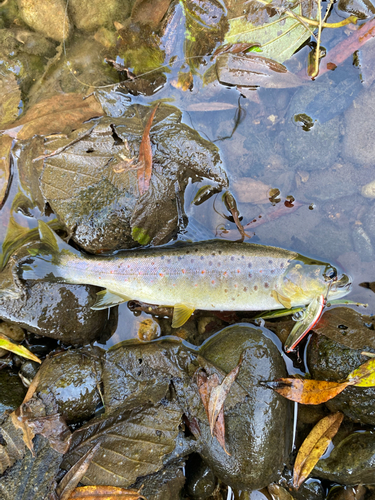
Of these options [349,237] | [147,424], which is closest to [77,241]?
[147,424]

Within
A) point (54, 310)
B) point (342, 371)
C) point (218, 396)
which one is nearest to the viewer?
point (218, 396)

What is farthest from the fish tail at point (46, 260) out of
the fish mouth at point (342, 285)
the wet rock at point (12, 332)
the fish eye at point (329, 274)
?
the fish mouth at point (342, 285)

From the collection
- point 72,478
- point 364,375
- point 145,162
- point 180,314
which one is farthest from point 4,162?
point 364,375

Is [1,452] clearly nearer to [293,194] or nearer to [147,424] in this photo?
[147,424]

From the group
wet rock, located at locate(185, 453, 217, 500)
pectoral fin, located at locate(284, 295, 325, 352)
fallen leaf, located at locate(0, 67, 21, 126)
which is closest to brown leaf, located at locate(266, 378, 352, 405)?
pectoral fin, located at locate(284, 295, 325, 352)

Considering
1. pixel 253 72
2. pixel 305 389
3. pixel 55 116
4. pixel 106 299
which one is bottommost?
pixel 305 389

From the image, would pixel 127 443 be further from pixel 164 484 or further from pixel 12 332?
pixel 12 332
